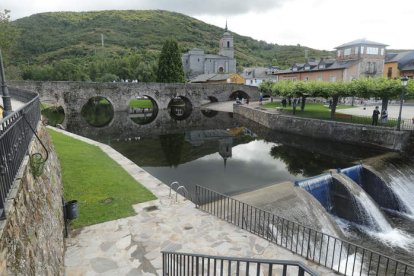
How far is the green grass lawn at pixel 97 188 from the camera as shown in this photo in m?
9.93

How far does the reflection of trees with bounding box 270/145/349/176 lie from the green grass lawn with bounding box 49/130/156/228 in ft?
38.4

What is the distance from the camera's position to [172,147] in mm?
26875

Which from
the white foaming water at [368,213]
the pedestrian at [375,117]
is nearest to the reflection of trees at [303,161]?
the white foaming water at [368,213]

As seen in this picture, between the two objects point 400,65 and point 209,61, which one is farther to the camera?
point 209,61

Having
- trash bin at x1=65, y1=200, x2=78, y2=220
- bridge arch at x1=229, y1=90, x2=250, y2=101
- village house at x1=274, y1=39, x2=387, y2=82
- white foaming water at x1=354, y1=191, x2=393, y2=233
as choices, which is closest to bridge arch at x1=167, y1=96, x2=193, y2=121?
bridge arch at x1=229, y1=90, x2=250, y2=101

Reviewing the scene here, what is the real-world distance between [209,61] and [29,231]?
104m

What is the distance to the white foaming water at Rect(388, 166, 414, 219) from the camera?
1489cm

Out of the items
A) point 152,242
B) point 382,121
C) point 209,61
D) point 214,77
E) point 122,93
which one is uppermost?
point 209,61

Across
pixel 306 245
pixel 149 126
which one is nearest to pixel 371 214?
pixel 306 245

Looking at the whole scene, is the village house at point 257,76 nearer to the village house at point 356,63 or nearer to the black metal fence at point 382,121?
the village house at point 356,63

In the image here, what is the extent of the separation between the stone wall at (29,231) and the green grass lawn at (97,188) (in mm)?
3023

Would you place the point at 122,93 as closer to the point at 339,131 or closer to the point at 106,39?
the point at 339,131

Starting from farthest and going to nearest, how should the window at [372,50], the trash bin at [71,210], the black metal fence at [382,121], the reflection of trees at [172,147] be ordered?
the window at [372,50] < the black metal fence at [382,121] < the reflection of trees at [172,147] < the trash bin at [71,210]

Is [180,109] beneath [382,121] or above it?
beneath
